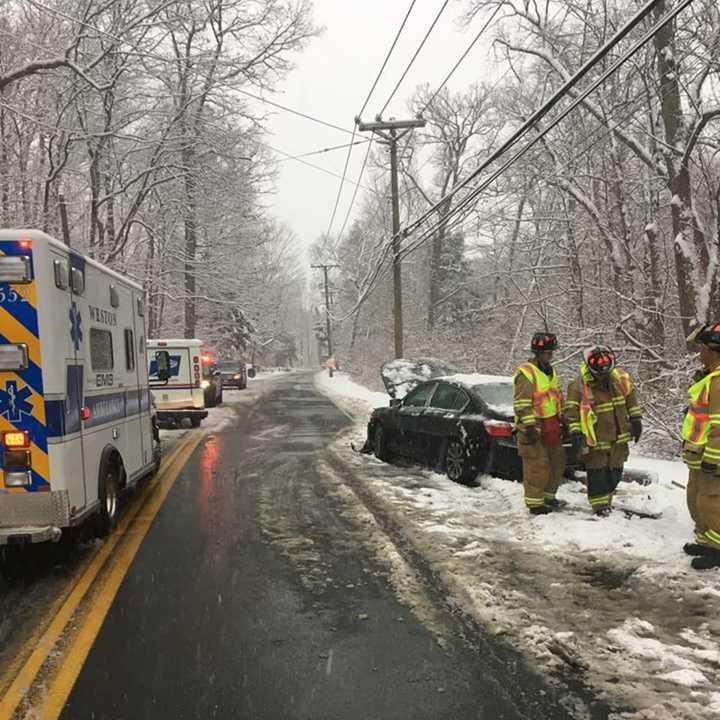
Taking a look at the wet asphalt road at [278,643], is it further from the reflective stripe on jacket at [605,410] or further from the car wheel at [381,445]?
the car wheel at [381,445]

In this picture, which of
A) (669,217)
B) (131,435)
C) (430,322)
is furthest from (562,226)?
(430,322)

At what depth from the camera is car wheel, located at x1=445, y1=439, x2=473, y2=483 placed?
8.69 m

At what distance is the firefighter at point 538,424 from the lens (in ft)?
23.0

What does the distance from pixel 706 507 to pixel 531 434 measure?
196cm

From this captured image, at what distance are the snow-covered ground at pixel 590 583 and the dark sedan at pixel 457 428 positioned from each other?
37 cm

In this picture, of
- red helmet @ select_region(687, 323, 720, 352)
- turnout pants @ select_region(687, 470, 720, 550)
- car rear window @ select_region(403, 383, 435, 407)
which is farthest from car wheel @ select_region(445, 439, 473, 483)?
red helmet @ select_region(687, 323, 720, 352)

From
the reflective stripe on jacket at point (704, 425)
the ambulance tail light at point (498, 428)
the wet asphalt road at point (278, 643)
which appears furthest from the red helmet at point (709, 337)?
the ambulance tail light at point (498, 428)

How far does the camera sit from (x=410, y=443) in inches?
410

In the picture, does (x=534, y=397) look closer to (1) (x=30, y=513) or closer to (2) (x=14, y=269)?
(1) (x=30, y=513)

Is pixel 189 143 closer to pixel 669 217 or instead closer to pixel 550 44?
pixel 550 44

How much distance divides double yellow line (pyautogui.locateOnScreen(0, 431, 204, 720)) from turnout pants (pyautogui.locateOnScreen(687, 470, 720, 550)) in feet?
14.2

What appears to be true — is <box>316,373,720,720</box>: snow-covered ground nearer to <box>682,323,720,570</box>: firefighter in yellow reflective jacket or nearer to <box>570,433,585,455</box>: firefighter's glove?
<box>682,323,720,570</box>: firefighter in yellow reflective jacket

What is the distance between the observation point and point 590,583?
16.9 feet

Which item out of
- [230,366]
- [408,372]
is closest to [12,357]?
[408,372]
